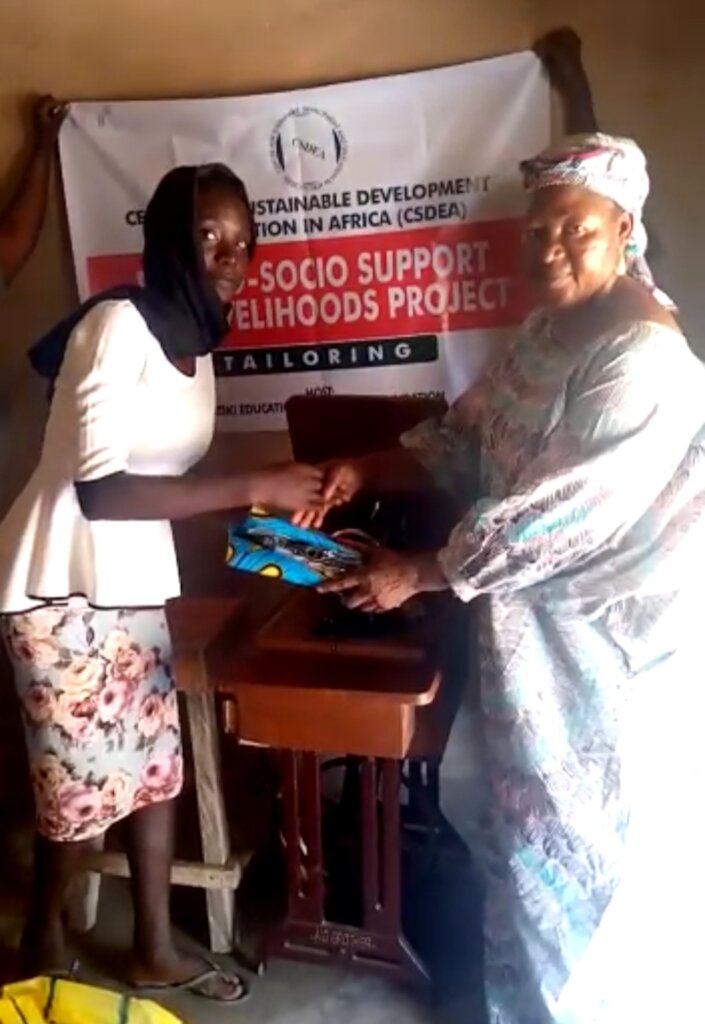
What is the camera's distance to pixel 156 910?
2.00 meters

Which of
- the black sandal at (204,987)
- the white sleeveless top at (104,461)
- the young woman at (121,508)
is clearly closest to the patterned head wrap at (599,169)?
the young woman at (121,508)

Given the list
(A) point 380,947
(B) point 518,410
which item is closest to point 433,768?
(A) point 380,947

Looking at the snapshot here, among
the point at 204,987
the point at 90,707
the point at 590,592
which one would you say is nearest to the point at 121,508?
the point at 90,707

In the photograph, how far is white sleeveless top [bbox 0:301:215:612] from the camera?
1639 millimetres

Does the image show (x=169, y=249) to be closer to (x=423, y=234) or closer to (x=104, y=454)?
(x=104, y=454)

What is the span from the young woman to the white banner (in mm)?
383

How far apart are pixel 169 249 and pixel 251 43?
2.21 ft

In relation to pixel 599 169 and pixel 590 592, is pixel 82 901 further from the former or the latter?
pixel 599 169

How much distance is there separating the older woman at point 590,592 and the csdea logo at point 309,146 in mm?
611

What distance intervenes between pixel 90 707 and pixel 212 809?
0.38 meters

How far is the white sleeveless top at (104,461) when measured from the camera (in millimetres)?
1639

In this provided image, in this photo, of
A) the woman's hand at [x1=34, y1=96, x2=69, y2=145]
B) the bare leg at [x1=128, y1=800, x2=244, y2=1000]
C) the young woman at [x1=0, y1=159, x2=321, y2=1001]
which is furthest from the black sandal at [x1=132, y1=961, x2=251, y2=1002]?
the woman's hand at [x1=34, y1=96, x2=69, y2=145]

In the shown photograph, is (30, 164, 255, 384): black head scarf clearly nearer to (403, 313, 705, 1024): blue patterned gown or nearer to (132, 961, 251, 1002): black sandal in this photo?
(403, 313, 705, 1024): blue patterned gown

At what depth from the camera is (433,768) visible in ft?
7.08
